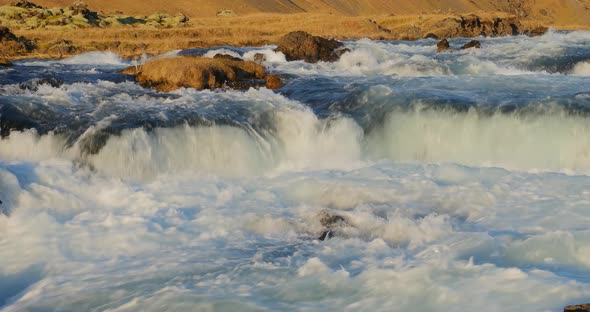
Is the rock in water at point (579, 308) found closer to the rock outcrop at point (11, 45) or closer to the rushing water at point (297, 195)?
the rushing water at point (297, 195)

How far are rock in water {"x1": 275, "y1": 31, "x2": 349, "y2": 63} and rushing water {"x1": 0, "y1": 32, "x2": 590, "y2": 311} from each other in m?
5.69

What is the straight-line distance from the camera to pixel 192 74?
17688 millimetres

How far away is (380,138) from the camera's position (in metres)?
14.2

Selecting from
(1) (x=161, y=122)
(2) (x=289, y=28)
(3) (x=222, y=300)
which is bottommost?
(3) (x=222, y=300)

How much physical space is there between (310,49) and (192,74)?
8356 millimetres

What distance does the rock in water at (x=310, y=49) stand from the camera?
24.9 m

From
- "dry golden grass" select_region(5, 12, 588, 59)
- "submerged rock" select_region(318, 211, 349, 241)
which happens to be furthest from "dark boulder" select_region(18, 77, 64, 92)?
"dry golden grass" select_region(5, 12, 588, 59)

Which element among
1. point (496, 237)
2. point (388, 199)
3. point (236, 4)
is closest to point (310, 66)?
point (388, 199)

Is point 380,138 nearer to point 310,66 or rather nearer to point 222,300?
point 222,300

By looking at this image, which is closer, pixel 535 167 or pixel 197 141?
pixel 535 167

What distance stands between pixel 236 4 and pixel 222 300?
76.7 m

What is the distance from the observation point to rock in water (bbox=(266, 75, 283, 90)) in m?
18.3

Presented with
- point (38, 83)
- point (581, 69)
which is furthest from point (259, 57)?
point (581, 69)

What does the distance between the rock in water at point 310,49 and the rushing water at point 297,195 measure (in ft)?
18.7
